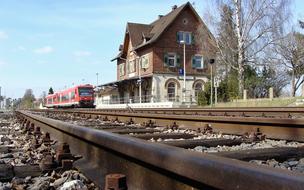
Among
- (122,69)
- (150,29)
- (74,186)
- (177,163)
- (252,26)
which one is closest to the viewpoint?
(177,163)

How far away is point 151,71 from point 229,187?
50.2 metres

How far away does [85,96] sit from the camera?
156 feet

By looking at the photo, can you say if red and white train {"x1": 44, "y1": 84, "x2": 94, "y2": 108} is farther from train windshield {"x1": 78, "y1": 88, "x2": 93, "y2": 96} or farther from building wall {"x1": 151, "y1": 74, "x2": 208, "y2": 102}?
building wall {"x1": 151, "y1": 74, "x2": 208, "y2": 102}

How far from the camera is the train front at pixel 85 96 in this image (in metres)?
47.0

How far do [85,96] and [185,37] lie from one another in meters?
15.7

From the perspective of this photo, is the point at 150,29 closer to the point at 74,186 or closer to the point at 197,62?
the point at 197,62

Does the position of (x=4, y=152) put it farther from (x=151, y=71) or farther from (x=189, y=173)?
(x=151, y=71)

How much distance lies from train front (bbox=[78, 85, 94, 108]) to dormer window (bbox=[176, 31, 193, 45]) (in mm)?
13548

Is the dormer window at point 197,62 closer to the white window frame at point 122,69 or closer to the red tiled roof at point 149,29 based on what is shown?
the red tiled roof at point 149,29

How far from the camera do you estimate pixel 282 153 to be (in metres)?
4.19

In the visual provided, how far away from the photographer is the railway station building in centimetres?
5162

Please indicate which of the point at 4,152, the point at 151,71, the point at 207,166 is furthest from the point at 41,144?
the point at 151,71

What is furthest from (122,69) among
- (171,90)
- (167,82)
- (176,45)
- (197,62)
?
(171,90)

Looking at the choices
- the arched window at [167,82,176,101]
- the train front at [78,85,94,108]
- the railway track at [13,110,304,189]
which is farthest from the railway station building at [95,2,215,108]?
the railway track at [13,110,304,189]
